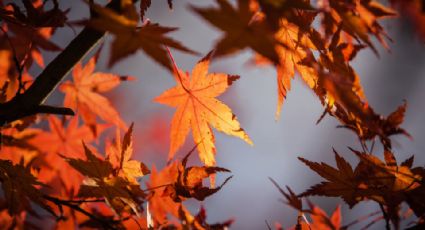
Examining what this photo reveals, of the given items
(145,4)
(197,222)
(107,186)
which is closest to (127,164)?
(107,186)

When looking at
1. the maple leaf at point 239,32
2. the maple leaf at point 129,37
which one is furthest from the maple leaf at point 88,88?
the maple leaf at point 239,32

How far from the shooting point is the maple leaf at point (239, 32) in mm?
525

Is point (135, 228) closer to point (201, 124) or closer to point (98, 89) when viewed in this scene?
point (201, 124)

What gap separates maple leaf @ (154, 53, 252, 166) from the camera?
3.25 feet

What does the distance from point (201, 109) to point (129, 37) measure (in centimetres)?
49

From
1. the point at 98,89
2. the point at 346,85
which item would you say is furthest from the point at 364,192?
the point at 98,89

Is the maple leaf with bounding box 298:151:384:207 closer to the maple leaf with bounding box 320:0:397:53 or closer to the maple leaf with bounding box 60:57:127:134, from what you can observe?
the maple leaf with bounding box 320:0:397:53

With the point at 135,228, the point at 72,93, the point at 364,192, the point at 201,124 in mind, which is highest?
the point at 72,93

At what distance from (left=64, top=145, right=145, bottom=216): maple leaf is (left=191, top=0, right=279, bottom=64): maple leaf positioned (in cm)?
46

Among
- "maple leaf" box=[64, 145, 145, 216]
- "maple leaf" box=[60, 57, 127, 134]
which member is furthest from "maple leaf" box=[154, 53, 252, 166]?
"maple leaf" box=[60, 57, 127, 134]

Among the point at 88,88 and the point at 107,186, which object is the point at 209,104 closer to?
the point at 107,186

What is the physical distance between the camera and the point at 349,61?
3.47 feet

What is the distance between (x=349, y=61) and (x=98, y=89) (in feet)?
2.85

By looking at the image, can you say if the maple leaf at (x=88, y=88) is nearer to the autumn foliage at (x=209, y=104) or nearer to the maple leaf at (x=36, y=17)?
the autumn foliage at (x=209, y=104)
